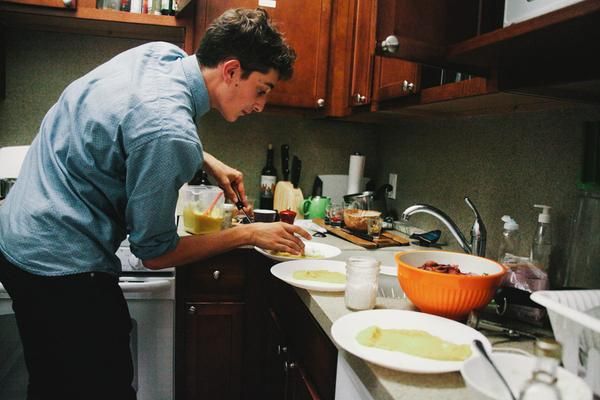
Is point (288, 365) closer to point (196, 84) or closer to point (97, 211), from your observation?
point (97, 211)

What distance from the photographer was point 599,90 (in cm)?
112

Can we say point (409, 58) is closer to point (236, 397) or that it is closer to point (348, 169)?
point (236, 397)

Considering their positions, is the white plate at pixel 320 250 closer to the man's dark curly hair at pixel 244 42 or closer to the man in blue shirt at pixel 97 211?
the man in blue shirt at pixel 97 211

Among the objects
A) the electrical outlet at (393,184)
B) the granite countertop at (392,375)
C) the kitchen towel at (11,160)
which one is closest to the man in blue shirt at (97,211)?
the granite countertop at (392,375)

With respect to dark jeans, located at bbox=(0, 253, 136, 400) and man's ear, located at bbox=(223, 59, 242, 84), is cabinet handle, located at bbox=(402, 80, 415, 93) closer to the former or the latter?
man's ear, located at bbox=(223, 59, 242, 84)

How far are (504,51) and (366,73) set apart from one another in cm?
108

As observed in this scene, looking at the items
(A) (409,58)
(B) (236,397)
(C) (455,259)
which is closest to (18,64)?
(B) (236,397)

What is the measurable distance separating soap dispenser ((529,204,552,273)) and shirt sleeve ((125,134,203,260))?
900 millimetres

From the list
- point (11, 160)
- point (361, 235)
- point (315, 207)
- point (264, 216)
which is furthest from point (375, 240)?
point (11, 160)

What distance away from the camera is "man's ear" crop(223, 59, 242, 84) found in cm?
133

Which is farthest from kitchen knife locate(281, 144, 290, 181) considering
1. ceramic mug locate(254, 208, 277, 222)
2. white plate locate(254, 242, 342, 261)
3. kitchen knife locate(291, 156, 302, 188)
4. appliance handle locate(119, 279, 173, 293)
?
appliance handle locate(119, 279, 173, 293)

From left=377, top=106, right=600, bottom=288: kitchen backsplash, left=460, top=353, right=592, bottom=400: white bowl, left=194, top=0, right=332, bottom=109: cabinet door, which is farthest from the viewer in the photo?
left=194, top=0, right=332, bottom=109: cabinet door

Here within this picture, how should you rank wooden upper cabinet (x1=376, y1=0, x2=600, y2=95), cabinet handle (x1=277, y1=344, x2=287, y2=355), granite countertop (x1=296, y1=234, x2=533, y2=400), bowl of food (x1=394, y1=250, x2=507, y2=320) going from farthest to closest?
cabinet handle (x1=277, y1=344, x2=287, y2=355), bowl of food (x1=394, y1=250, x2=507, y2=320), wooden upper cabinet (x1=376, y1=0, x2=600, y2=95), granite countertop (x1=296, y1=234, x2=533, y2=400)

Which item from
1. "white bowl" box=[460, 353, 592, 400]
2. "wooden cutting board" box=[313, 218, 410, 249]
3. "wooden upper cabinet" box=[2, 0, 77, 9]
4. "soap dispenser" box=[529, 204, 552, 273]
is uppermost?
"wooden upper cabinet" box=[2, 0, 77, 9]
